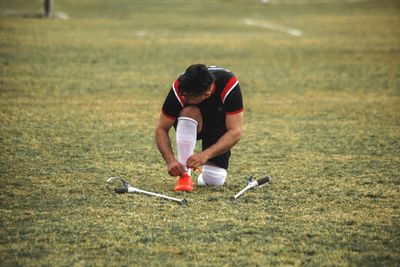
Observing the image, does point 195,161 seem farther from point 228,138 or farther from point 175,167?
point 228,138

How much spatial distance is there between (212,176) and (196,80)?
3.50ft

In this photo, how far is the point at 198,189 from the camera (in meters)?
6.13

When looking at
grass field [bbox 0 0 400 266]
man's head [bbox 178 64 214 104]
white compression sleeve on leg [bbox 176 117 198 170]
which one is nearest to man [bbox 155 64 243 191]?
white compression sleeve on leg [bbox 176 117 198 170]

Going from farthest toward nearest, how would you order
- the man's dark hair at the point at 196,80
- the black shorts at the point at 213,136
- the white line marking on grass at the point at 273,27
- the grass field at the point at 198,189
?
1. the white line marking on grass at the point at 273,27
2. the black shorts at the point at 213,136
3. the man's dark hair at the point at 196,80
4. the grass field at the point at 198,189

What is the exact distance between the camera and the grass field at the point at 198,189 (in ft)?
15.4

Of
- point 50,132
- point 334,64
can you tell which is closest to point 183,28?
point 334,64

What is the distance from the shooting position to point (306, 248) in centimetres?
462

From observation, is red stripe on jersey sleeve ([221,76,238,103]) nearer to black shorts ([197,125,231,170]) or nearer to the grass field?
black shorts ([197,125,231,170])

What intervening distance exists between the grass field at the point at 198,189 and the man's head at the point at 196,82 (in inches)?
33.5

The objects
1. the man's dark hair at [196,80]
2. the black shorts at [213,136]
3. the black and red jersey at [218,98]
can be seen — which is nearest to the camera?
the man's dark hair at [196,80]

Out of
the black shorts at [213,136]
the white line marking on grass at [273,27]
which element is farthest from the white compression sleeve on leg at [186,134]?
the white line marking on grass at [273,27]

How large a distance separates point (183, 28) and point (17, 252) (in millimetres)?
18642

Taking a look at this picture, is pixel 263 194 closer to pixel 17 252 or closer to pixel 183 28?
pixel 17 252

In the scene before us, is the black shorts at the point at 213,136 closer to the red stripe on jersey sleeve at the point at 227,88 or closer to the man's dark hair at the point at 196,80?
the red stripe on jersey sleeve at the point at 227,88
